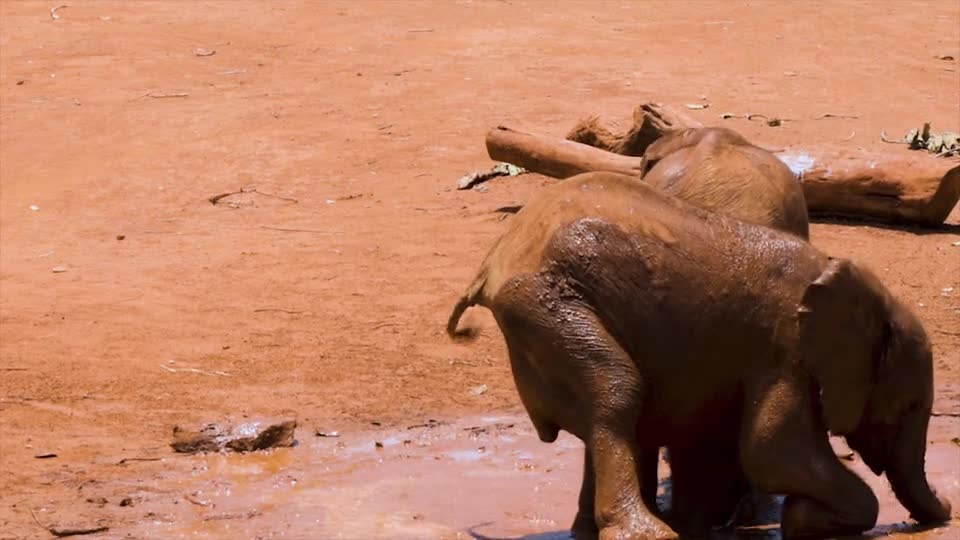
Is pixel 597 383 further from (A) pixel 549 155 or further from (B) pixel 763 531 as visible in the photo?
(A) pixel 549 155

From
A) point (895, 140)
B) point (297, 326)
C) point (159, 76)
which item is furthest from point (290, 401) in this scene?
point (159, 76)

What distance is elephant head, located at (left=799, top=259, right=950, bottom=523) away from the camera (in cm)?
616

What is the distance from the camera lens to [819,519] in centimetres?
641

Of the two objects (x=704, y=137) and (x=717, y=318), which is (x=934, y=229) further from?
(x=717, y=318)

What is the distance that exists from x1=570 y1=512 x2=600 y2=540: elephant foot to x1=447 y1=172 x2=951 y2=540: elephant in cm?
22

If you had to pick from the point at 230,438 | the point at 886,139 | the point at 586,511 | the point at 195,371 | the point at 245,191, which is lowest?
the point at 245,191

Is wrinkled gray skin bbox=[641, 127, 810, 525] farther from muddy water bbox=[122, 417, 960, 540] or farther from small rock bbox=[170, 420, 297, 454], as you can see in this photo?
small rock bbox=[170, 420, 297, 454]

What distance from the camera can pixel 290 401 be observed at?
30.9 feet

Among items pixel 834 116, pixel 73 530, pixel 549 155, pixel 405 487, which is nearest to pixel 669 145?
pixel 405 487

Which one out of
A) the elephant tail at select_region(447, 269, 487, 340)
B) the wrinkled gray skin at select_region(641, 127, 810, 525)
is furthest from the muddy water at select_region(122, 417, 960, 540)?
the elephant tail at select_region(447, 269, 487, 340)

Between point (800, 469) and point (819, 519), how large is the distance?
22 centimetres

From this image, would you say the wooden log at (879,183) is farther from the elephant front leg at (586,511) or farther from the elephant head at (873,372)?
the elephant front leg at (586,511)

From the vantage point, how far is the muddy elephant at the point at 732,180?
707 centimetres

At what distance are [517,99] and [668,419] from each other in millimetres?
10613
